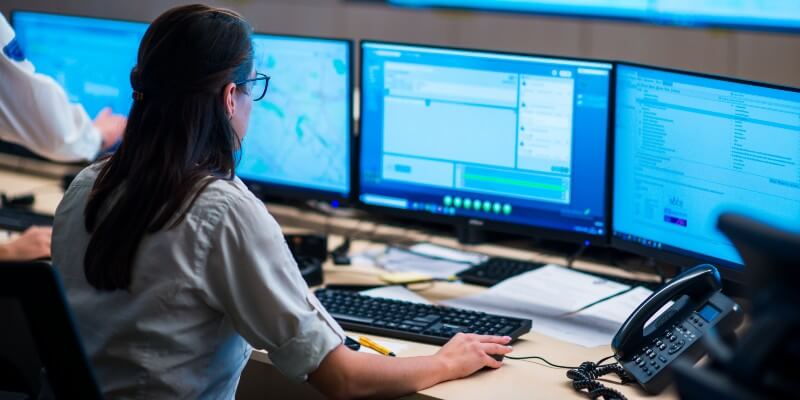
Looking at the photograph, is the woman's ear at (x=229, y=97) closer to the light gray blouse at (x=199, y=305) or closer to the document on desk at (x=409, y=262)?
the light gray blouse at (x=199, y=305)

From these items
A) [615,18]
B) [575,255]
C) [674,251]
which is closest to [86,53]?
[575,255]

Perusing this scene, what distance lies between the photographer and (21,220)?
2.63 m

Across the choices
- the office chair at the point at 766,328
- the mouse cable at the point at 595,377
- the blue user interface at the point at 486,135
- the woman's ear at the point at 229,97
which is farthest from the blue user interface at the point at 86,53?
the office chair at the point at 766,328

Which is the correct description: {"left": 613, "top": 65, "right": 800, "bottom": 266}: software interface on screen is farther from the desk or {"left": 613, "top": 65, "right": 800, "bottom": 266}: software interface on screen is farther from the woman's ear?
the woman's ear

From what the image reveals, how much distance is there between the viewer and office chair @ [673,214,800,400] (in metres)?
0.89

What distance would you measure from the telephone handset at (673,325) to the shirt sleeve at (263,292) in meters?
0.49

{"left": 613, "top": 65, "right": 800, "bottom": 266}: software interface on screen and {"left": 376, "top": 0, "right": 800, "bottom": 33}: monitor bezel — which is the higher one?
{"left": 376, "top": 0, "right": 800, "bottom": 33}: monitor bezel

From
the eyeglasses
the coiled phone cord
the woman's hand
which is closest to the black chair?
the eyeglasses

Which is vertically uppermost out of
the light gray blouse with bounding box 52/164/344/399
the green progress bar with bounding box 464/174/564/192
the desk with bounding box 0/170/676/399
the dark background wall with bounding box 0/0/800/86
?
the dark background wall with bounding box 0/0/800/86

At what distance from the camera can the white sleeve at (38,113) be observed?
8.30 ft

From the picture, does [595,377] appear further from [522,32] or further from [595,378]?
[522,32]

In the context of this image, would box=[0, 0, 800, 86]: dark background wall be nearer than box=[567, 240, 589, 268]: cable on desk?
No

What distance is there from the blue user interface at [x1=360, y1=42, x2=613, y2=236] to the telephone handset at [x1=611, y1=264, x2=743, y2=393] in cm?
36

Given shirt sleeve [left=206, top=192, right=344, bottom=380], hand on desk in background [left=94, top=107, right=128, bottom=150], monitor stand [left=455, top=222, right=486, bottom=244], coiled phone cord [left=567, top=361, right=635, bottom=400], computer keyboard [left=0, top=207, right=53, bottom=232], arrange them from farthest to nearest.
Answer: hand on desk in background [left=94, top=107, right=128, bottom=150]
computer keyboard [left=0, top=207, right=53, bottom=232]
monitor stand [left=455, top=222, right=486, bottom=244]
coiled phone cord [left=567, top=361, right=635, bottom=400]
shirt sleeve [left=206, top=192, right=344, bottom=380]
